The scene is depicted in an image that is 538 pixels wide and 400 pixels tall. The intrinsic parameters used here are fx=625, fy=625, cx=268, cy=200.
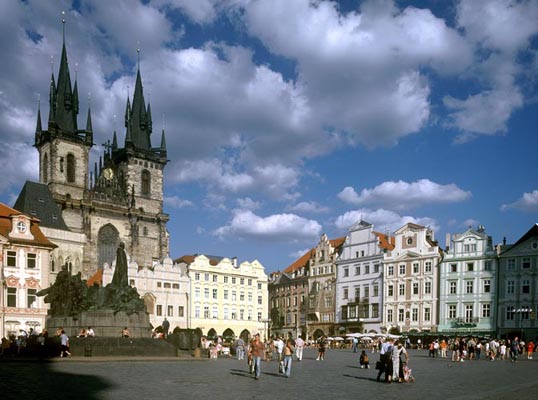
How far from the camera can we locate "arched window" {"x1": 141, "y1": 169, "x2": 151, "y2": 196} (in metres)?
81.7

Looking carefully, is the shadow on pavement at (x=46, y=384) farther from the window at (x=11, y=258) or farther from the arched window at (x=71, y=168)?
the arched window at (x=71, y=168)

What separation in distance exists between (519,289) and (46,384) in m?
50.2

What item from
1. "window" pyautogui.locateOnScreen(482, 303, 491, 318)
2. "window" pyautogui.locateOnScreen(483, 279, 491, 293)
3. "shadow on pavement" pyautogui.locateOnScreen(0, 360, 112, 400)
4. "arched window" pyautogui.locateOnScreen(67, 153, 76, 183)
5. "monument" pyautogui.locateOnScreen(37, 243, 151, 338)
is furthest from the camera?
"arched window" pyautogui.locateOnScreen(67, 153, 76, 183)

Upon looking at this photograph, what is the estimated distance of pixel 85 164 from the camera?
7538cm

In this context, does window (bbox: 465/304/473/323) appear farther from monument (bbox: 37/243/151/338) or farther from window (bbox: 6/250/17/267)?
window (bbox: 6/250/17/267)

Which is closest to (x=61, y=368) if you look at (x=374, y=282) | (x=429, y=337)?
(x=429, y=337)

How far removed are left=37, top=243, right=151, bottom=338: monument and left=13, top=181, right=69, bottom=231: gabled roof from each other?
33.8 m

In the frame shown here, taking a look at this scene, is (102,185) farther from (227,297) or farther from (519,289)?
(519,289)

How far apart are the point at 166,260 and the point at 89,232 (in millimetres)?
10372

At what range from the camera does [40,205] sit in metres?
61.4

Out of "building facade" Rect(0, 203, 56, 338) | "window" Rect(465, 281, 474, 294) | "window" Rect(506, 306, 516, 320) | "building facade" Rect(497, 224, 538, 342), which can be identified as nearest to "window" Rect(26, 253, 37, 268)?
"building facade" Rect(0, 203, 56, 338)

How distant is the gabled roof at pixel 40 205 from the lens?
60.0 metres

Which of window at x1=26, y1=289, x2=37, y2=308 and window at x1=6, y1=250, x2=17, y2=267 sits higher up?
window at x1=6, y1=250, x2=17, y2=267

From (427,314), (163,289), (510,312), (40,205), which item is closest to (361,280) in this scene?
(427,314)
